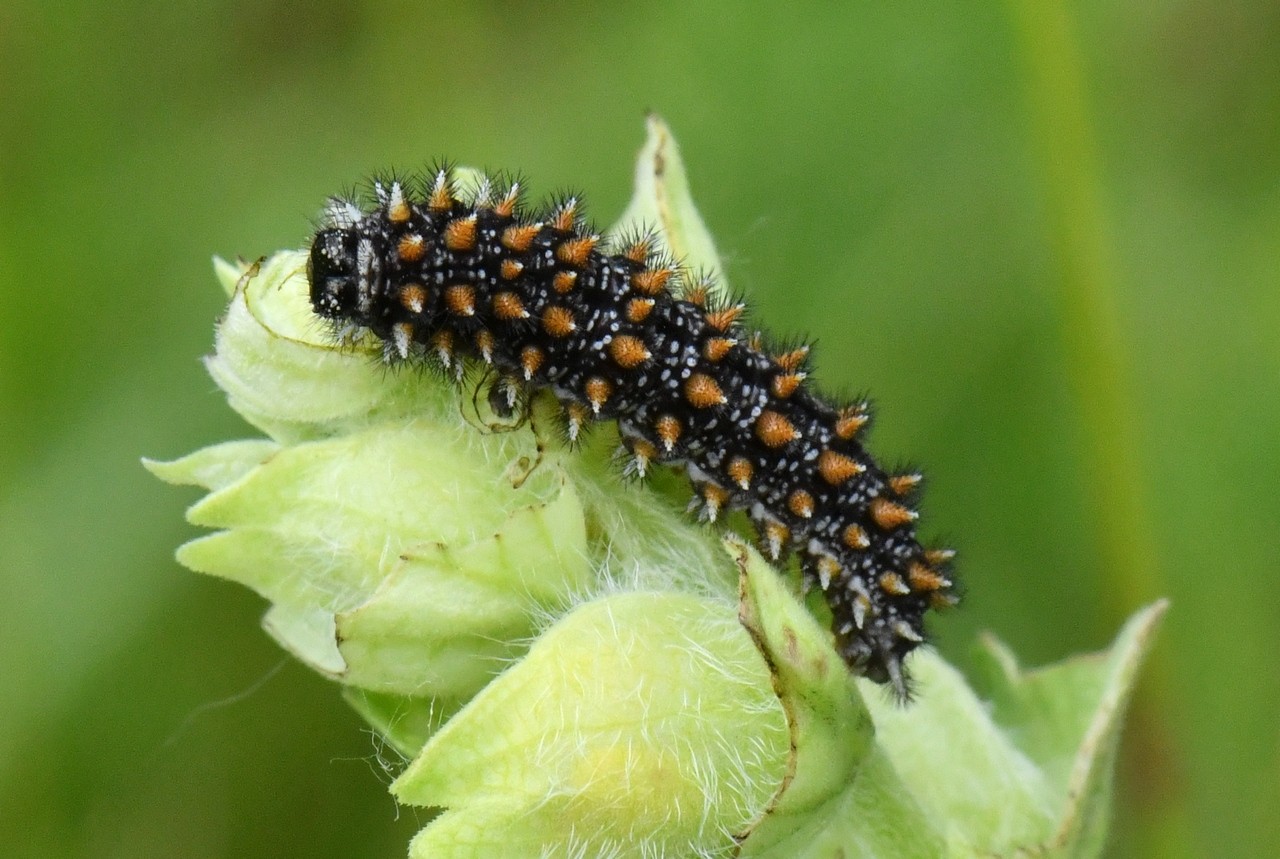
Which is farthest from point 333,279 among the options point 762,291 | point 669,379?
point 762,291

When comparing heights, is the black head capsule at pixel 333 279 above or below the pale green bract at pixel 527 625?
above

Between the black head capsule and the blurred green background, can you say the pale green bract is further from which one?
the blurred green background

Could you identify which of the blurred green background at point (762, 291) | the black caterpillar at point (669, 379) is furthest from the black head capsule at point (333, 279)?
the blurred green background at point (762, 291)

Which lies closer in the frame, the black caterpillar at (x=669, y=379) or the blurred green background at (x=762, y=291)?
the black caterpillar at (x=669, y=379)

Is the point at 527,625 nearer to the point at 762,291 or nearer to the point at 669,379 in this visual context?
the point at 669,379

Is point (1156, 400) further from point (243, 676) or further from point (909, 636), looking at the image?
point (243, 676)

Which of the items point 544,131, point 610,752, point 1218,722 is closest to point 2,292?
point 544,131

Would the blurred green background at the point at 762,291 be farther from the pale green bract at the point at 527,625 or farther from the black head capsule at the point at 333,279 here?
the pale green bract at the point at 527,625

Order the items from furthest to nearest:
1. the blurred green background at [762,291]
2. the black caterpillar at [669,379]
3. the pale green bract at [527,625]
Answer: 1. the blurred green background at [762,291]
2. the black caterpillar at [669,379]
3. the pale green bract at [527,625]

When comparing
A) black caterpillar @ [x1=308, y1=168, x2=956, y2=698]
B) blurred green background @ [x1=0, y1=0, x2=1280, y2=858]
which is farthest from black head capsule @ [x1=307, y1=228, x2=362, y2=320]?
blurred green background @ [x1=0, y1=0, x2=1280, y2=858]
